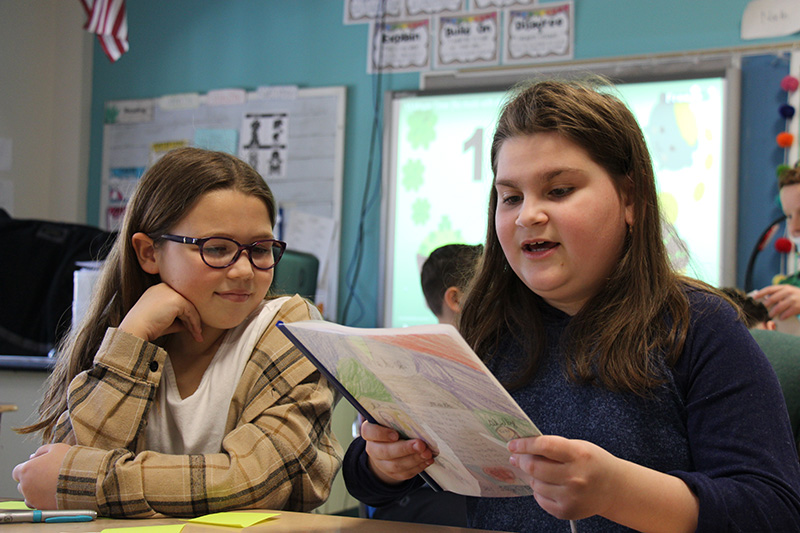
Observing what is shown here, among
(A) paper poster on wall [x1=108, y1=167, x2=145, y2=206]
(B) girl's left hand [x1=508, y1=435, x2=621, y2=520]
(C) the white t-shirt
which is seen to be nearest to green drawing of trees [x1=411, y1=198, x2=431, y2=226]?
(A) paper poster on wall [x1=108, y1=167, x2=145, y2=206]

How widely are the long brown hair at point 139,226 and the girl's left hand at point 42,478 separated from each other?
0.51 ft

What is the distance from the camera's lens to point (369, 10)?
345 centimetres

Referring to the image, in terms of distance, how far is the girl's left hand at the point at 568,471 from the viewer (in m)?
0.62

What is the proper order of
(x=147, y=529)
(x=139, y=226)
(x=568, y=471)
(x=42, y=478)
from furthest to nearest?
(x=139, y=226) → (x=42, y=478) → (x=147, y=529) → (x=568, y=471)

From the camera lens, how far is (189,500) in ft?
2.82

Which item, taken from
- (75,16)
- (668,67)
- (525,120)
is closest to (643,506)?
(525,120)

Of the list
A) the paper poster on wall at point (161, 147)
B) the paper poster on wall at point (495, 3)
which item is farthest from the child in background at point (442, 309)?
the paper poster on wall at point (161, 147)

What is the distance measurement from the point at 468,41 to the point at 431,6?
0.84 feet

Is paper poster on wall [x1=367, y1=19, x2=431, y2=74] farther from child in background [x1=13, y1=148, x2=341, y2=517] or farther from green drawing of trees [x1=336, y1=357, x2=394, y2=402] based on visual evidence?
green drawing of trees [x1=336, y1=357, x2=394, y2=402]

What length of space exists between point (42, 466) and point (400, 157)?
8.51 ft

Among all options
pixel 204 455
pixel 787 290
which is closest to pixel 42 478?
pixel 204 455

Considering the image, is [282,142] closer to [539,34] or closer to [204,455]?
[539,34]

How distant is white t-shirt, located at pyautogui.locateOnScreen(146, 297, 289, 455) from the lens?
3.28ft

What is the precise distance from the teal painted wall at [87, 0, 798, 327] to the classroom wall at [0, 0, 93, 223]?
0.07 m
